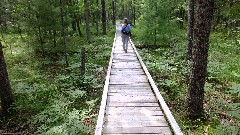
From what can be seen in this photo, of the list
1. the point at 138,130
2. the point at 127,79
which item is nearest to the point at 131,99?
the point at 138,130

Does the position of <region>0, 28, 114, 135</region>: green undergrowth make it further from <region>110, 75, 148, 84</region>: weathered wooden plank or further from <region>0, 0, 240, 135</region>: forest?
<region>110, 75, 148, 84</region>: weathered wooden plank

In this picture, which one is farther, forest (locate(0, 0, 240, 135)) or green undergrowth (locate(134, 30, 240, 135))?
forest (locate(0, 0, 240, 135))

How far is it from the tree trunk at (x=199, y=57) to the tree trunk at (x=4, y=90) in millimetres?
6486

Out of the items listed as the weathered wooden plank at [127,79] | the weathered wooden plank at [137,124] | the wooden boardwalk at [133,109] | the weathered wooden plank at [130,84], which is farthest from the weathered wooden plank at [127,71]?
the weathered wooden plank at [137,124]

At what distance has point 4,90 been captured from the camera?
868 cm

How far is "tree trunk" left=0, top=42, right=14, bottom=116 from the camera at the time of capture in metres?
8.54

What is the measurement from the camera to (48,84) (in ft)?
37.8

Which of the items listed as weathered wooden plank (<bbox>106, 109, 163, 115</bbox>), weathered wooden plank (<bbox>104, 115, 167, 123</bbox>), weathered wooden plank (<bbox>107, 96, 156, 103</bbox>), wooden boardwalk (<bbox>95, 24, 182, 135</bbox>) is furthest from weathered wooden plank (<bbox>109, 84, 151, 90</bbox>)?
weathered wooden plank (<bbox>104, 115, 167, 123</bbox>)

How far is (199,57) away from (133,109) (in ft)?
8.41

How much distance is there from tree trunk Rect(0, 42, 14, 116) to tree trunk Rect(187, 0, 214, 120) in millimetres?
6486

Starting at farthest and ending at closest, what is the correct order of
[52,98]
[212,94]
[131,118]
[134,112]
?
[52,98], [212,94], [134,112], [131,118]

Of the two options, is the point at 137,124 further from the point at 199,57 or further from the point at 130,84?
the point at 130,84

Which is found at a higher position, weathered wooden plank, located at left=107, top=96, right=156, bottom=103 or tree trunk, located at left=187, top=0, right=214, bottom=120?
tree trunk, located at left=187, top=0, right=214, bottom=120

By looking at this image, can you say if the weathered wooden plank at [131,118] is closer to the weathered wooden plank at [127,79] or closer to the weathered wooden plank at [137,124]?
the weathered wooden plank at [137,124]
